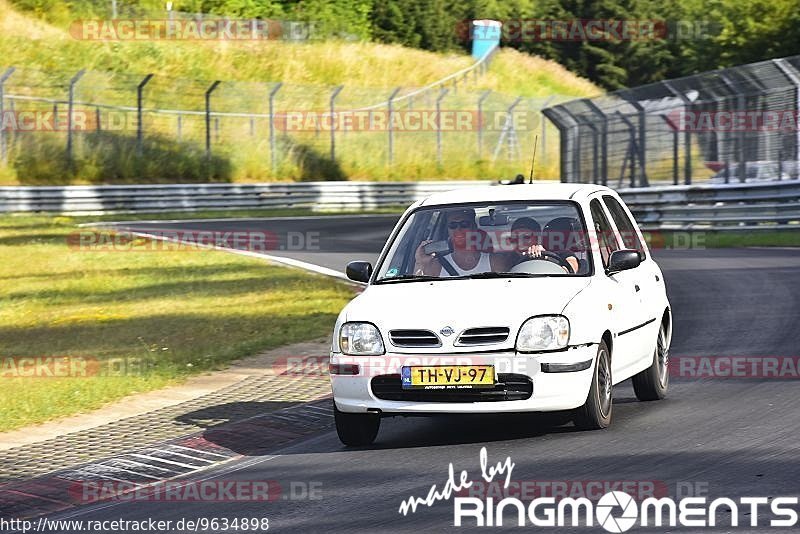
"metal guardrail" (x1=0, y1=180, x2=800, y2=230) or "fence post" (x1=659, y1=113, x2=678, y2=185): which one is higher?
"fence post" (x1=659, y1=113, x2=678, y2=185)

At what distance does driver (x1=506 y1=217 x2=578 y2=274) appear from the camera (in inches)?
376

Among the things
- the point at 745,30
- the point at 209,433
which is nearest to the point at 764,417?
the point at 209,433

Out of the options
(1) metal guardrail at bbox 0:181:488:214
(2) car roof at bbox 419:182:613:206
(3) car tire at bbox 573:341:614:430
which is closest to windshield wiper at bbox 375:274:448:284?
(2) car roof at bbox 419:182:613:206

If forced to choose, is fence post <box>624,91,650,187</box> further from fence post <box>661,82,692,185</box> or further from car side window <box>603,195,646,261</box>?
car side window <box>603,195,646,261</box>

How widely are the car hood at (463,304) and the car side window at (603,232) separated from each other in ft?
2.02

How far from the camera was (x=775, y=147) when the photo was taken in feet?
89.6

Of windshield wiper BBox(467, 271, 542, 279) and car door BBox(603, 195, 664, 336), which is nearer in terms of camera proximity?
windshield wiper BBox(467, 271, 542, 279)

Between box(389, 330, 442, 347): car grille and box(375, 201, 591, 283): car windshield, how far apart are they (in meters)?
0.92

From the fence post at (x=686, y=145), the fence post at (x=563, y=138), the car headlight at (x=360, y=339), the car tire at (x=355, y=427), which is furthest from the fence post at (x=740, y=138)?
the car headlight at (x=360, y=339)

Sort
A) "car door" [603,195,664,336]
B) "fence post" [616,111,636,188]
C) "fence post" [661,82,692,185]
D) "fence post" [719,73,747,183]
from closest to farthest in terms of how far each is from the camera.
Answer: "car door" [603,195,664,336] → "fence post" [719,73,747,183] → "fence post" [661,82,692,185] → "fence post" [616,111,636,188]

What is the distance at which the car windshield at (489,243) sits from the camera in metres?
9.52
